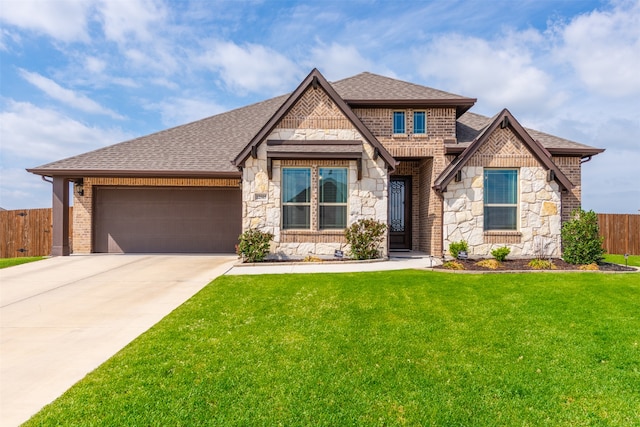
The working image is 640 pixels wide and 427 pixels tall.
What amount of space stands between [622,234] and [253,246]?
666 inches

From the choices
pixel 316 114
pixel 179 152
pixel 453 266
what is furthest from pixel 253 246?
pixel 179 152

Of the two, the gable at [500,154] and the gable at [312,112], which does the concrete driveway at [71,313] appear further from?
the gable at [500,154]

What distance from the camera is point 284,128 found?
1217 centimetres

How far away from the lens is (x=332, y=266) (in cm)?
1065

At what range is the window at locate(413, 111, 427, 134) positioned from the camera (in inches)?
540

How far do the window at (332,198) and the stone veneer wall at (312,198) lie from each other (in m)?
0.19

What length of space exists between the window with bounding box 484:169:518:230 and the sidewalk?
7.92ft

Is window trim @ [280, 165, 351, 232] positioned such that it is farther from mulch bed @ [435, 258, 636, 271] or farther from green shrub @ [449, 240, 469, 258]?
mulch bed @ [435, 258, 636, 271]

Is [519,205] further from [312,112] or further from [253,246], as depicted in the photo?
[253,246]

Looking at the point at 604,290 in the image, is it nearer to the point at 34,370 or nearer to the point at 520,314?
the point at 520,314

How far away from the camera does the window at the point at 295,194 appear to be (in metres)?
12.2

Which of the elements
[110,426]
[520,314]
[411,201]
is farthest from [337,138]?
[110,426]

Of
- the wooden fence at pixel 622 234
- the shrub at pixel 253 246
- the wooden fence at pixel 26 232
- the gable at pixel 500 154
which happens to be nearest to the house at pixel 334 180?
the gable at pixel 500 154

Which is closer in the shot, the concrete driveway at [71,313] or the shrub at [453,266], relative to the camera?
the concrete driveway at [71,313]
